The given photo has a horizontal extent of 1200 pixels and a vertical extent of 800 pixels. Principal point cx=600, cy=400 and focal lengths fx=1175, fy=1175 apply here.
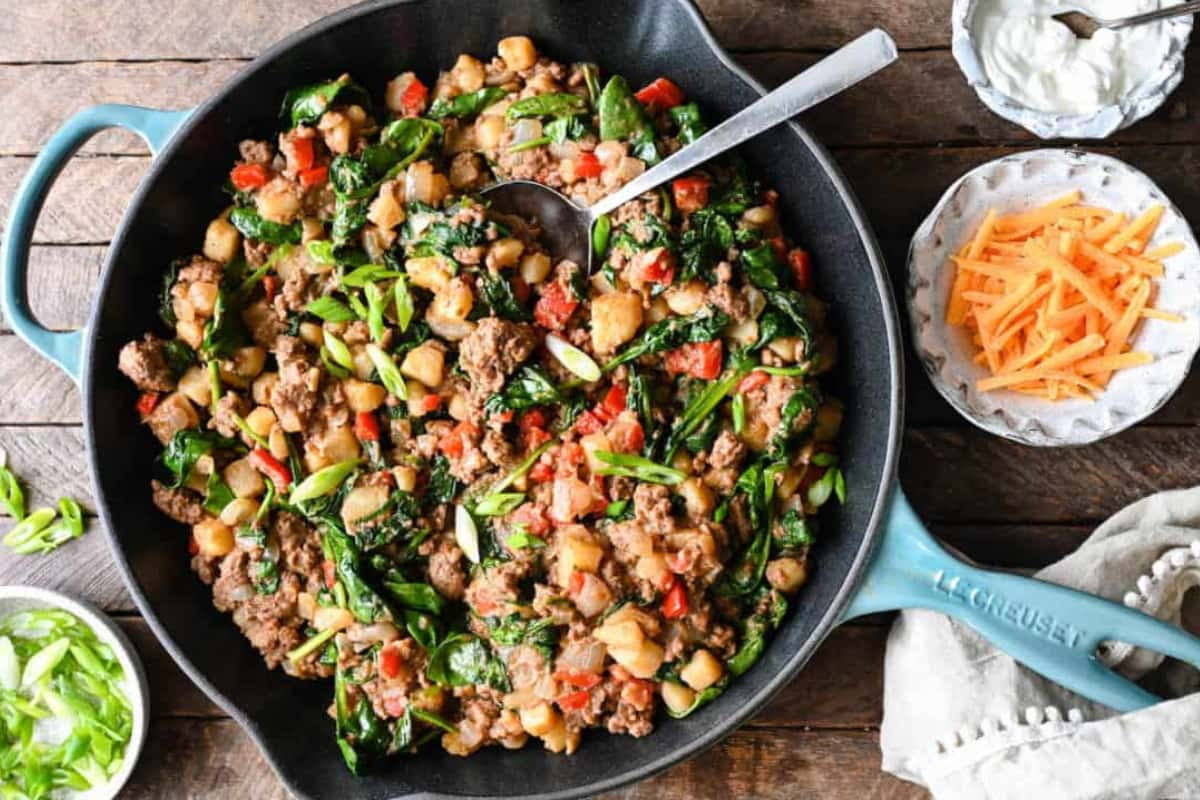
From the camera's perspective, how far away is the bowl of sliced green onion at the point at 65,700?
157 inches

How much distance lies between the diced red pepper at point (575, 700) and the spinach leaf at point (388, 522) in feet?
2.41

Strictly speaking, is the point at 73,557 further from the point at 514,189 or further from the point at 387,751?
the point at 514,189

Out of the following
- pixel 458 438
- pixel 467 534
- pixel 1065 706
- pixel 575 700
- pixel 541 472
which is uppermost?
pixel 458 438

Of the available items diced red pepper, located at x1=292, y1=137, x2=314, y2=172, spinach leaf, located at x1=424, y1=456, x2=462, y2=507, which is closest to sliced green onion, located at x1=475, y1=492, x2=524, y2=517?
spinach leaf, located at x1=424, y1=456, x2=462, y2=507

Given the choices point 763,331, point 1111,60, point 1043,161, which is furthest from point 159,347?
point 1111,60

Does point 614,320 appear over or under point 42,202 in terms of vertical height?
under

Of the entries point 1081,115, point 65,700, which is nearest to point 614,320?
point 1081,115

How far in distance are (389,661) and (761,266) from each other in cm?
171

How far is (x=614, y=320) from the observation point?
3.66 metres

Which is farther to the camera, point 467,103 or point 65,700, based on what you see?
point 65,700

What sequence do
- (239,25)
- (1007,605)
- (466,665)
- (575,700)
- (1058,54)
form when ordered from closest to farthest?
1. (1007,605)
2. (575,700)
3. (466,665)
4. (1058,54)
5. (239,25)

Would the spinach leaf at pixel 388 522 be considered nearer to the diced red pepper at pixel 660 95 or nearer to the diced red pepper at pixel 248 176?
the diced red pepper at pixel 248 176

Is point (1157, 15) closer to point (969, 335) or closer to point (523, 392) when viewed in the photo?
point (969, 335)

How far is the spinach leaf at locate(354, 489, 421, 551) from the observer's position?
3.74 metres
